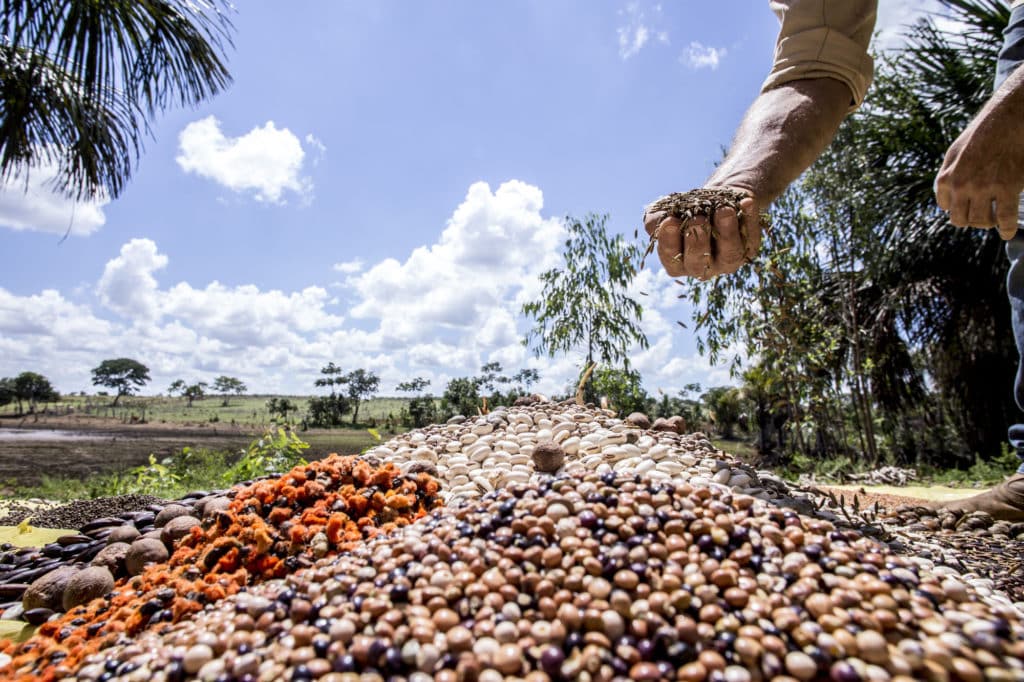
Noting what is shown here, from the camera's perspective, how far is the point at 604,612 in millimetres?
858

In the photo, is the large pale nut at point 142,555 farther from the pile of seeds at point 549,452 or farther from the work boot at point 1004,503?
the work boot at point 1004,503

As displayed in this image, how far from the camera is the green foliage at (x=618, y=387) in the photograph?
5.33m

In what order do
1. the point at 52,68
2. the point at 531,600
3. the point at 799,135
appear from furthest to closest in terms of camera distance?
the point at 52,68, the point at 799,135, the point at 531,600

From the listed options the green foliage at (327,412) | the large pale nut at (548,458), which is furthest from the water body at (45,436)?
the large pale nut at (548,458)

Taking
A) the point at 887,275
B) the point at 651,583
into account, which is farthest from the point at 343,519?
the point at 887,275

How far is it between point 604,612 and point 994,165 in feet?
4.64

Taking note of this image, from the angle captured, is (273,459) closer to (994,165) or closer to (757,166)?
(757,166)

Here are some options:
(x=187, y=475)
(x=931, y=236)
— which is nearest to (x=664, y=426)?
(x=187, y=475)

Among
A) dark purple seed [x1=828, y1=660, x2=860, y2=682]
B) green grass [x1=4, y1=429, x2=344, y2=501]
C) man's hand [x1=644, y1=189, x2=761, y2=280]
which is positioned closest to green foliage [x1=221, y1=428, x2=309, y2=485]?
green grass [x1=4, y1=429, x2=344, y2=501]

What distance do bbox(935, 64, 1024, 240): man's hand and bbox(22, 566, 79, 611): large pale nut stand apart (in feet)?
8.01

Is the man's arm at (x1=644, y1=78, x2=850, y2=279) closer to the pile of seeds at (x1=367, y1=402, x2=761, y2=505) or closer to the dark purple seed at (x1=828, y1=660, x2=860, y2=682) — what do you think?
the pile of seeds at (x1=367, y1=402, x2=761, y2=505)

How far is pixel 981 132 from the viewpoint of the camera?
136cm

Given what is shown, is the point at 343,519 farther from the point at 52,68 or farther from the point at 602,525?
the point at 52,68

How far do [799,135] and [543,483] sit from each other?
1.22 meters
